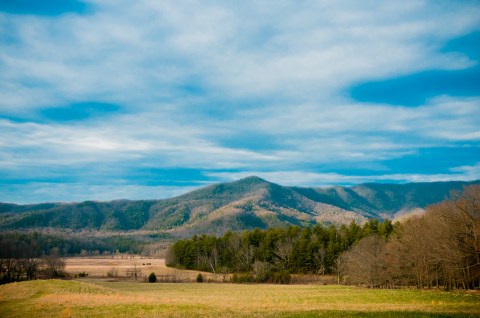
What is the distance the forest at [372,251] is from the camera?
182ft

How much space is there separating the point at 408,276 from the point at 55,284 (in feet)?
212

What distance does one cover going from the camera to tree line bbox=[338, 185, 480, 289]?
54.2 meters

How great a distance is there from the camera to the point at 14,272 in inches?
4274

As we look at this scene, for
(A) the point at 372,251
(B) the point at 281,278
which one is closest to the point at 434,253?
(A) the point at 372,251

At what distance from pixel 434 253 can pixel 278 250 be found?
67.3m

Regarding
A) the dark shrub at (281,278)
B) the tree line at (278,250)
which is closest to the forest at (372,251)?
the tree line at (278,250)

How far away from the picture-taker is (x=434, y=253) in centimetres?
5844

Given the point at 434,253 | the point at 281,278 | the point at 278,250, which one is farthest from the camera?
the point at 278,250

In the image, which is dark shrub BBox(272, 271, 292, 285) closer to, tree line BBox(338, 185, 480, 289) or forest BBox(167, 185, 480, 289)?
forest BBox(167, 185, 480, 289)

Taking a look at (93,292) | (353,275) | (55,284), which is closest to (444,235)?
(353,275)

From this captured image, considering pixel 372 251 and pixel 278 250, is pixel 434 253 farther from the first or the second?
pixel 278 250

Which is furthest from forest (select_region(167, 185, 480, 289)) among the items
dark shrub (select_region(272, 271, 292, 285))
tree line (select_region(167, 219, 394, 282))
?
dark shrub (select_region(272, 271, 292, 285))

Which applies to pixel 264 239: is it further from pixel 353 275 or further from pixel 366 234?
pixel 353 275

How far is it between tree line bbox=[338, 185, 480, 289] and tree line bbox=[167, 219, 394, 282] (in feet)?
79.9
